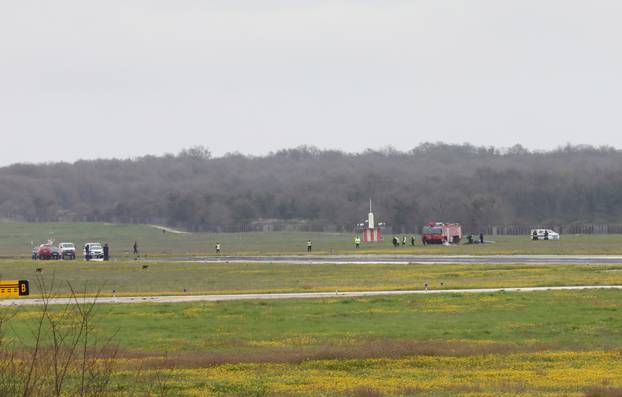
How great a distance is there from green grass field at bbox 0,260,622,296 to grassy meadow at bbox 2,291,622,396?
10.9 m

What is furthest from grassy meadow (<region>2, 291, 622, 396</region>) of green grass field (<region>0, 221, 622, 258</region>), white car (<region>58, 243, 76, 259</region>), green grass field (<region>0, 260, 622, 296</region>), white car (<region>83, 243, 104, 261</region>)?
white car (<region>58, 243, 76, 259</region>)

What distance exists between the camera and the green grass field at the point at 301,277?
193ft

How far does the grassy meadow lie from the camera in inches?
975

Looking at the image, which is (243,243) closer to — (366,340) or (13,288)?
(366,340)

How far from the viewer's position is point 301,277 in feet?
228

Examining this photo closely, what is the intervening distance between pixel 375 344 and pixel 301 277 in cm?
3702

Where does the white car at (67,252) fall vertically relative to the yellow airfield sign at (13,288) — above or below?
above

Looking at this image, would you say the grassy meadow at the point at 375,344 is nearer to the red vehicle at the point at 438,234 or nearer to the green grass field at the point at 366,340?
the green grass field at the point at 366,340

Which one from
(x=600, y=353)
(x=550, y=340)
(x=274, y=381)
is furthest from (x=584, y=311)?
(x=274, y=381)

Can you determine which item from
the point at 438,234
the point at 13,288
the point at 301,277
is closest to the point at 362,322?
the point at 13,288

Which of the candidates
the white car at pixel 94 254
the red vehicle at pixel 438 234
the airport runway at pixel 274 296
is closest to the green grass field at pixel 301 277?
the airport runway at pixel 274 296

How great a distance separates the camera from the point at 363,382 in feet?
83.0

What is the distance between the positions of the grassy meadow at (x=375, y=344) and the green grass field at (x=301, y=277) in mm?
10934

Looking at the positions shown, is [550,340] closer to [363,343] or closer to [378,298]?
[363,343]
